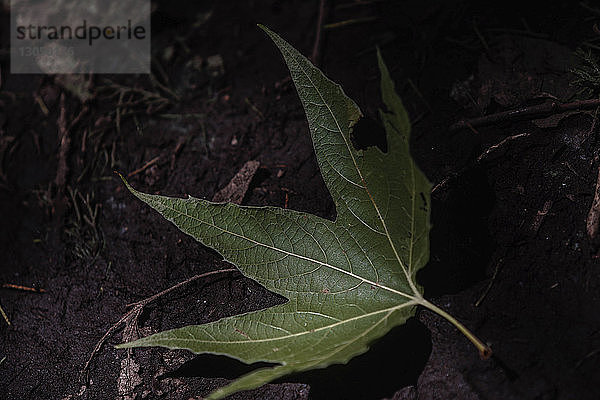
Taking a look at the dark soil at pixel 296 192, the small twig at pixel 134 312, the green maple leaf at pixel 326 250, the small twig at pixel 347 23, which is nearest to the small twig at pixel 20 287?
the dark soil at pixel 296 192

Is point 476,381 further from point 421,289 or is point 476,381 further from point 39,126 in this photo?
point 39,126

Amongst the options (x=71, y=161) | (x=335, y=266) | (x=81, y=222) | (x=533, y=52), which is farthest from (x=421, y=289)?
(x=71, y=161)

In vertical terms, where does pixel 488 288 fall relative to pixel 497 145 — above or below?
below

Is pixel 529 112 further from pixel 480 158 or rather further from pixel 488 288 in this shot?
pixel 488 288

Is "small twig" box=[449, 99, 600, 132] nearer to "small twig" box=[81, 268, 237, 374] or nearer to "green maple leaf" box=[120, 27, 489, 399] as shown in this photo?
"green maple leaf" box=[120, 27, 489, 399]

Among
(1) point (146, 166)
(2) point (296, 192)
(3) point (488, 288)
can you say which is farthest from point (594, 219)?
(1) point (146, 166)

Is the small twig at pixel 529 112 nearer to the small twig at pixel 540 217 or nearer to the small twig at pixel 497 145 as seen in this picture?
the small twig at pixel 497 145
